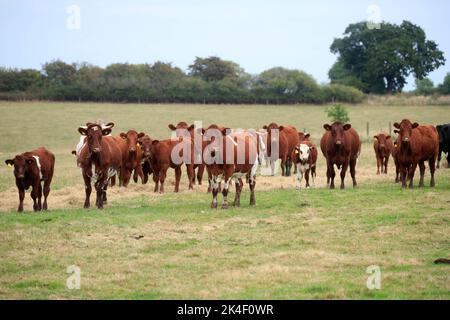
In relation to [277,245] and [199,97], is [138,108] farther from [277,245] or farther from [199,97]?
[277,245]

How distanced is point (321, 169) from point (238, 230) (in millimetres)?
15412

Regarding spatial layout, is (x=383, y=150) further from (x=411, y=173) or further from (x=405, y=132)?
(x=405, y=132)

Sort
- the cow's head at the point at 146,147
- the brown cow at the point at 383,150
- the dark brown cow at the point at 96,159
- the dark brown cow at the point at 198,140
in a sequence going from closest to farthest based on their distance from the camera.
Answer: the dark brown cow at the point at 96,159
the cow's head at the point at 146,147
the dark brown cow at the point at 198,140
the brown cow at the point at 383,150

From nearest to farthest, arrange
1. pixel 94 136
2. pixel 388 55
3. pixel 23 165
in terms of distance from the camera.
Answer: pixel 23 165 → pixel 94 136 → pixel 388 55

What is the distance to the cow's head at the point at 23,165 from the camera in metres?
16.7

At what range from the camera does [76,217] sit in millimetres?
15438

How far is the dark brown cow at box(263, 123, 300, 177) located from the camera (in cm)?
2606

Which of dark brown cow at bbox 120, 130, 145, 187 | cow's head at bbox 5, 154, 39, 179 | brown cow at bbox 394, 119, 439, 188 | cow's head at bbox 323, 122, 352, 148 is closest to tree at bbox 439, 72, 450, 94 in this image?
brown cow at bbox 394, 119, 439, 188

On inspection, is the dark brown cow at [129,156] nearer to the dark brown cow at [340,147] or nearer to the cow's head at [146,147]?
the cow's head at [146,147]

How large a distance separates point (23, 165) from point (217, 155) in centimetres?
435

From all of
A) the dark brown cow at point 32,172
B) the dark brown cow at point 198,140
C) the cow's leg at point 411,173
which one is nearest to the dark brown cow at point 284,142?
the dark brown cow at point 198,140

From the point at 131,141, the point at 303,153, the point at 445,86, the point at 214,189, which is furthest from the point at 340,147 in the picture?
the point at 445,86

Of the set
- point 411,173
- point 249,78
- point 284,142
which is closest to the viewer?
point 411,173

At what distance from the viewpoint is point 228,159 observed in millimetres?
17062
